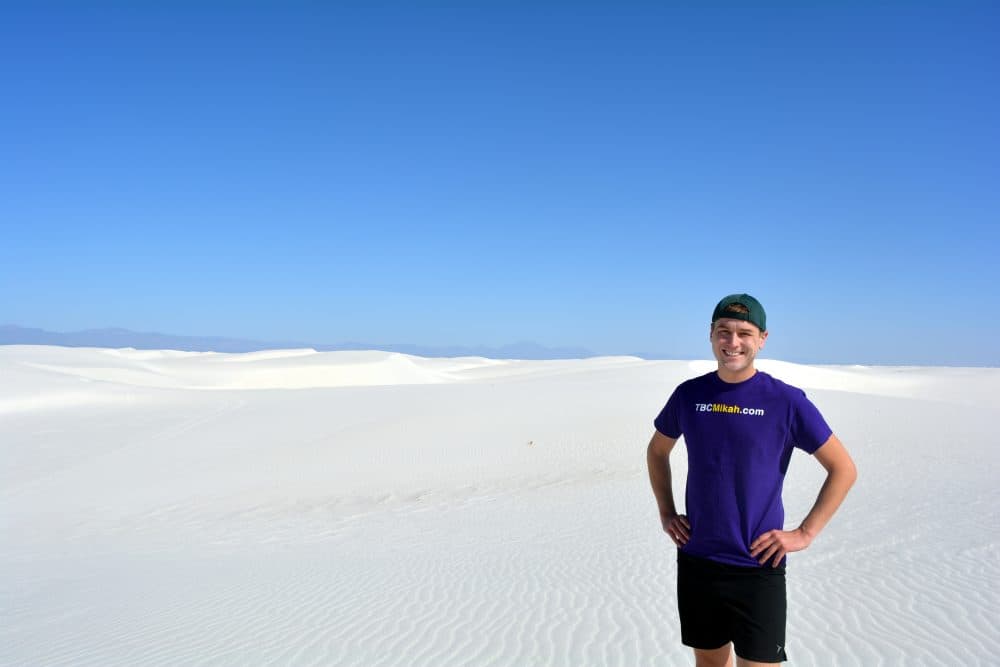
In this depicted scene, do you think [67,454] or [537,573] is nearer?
[537,573]

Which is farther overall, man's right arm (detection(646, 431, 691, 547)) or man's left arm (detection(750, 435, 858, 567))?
man's right arm (detection(646, 431, 691, 547))

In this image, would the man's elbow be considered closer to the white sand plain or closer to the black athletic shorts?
the black athletic shorts

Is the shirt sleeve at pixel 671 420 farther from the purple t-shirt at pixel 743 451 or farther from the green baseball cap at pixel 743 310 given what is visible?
the green baseball cap at pixel 743 310

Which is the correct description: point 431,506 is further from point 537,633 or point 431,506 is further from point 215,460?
point 215,460

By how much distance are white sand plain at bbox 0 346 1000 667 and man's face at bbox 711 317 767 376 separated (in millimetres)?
3147

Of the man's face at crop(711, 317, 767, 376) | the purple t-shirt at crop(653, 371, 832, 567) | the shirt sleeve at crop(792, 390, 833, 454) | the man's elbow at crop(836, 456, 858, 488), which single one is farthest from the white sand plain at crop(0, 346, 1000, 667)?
the man's face at crop(711, 317, 767, 376)

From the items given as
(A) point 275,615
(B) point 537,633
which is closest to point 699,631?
(B) point 537,633

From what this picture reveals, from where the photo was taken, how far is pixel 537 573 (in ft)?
24.3

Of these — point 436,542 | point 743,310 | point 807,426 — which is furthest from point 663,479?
point 436,542

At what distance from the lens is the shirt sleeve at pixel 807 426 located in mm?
2805

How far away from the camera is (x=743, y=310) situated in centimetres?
297

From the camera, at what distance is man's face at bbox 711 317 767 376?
2908 millimetres

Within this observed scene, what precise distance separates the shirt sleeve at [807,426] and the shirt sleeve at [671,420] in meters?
0.47

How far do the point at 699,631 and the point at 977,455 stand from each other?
44.0ft
